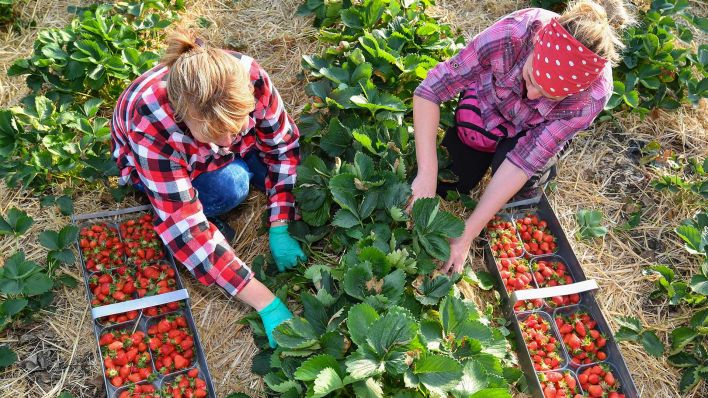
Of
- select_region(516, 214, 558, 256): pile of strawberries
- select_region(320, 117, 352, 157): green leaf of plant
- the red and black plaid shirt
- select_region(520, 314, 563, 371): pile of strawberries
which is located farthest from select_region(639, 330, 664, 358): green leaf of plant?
the red and black plaid shirt

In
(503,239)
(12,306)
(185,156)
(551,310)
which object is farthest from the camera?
(503,239)

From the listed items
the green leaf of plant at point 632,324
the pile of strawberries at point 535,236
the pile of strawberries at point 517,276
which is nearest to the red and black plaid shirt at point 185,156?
the pile of strawberries at point 517,276

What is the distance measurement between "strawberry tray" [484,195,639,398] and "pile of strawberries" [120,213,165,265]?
1.72 metres

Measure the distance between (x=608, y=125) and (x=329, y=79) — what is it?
1874mm

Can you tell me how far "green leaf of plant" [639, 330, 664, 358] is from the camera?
9.34 ft

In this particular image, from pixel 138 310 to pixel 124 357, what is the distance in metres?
0.26

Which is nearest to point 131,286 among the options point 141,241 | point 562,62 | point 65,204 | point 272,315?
point 141,241

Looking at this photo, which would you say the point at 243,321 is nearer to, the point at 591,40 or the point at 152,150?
the point at 152,150

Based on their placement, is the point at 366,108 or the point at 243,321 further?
the point at 366,108

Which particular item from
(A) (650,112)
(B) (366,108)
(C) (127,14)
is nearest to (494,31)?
(B) (366,108)

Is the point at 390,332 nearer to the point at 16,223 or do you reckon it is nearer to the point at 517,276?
the point at 517,276

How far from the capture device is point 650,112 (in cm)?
396

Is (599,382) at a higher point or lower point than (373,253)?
lower

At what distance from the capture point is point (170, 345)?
2746mm
